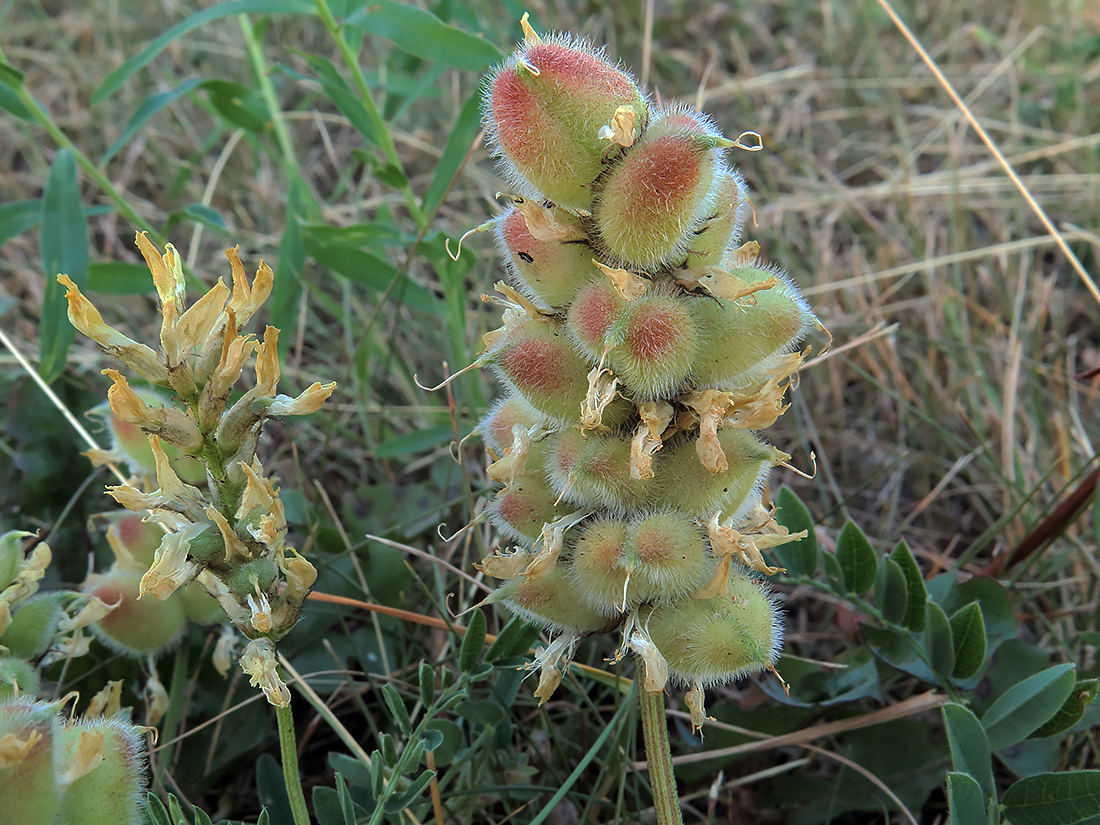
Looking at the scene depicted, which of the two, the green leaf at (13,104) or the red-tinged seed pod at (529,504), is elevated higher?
the green leaf at (13,104)

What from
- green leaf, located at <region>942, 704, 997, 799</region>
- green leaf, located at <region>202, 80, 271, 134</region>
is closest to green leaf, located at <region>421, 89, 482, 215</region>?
green leaf, located at <region>202, 80, 271, 134</region>

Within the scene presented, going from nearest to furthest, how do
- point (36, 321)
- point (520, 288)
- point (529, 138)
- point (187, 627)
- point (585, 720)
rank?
point (529, 138) → point (520, 288) → point (187, 627) → point (585, 720) → point (36, 321)

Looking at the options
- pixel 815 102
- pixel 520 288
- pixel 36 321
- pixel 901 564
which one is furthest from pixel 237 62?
pixel 901 564

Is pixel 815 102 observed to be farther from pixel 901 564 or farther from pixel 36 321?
pixel 36 321

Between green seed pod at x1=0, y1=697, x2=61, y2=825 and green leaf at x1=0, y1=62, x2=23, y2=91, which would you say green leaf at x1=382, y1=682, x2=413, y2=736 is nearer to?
green seed pod at x1=0, y1=697, x2=61, y2=825

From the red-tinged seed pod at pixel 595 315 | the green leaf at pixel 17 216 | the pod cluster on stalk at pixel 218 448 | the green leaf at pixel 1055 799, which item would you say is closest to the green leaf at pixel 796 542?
the green leaf at pixel 1055 799

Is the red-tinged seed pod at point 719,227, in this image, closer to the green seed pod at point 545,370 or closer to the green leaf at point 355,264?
the green seed pod at point 545,370
